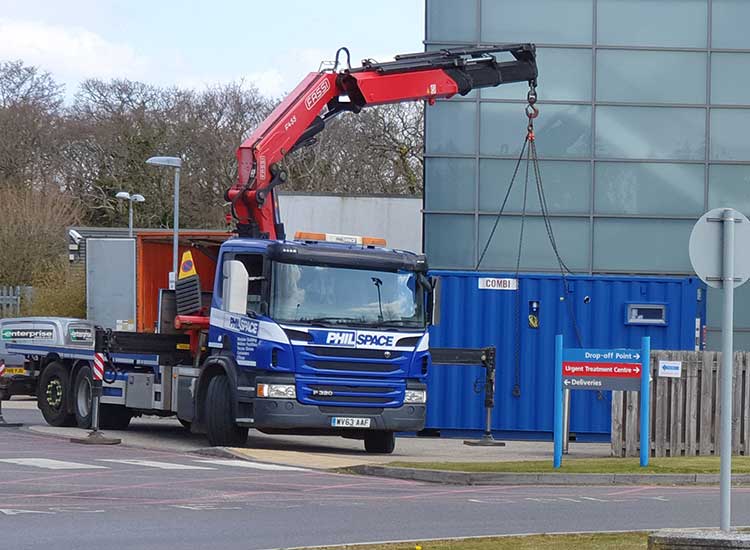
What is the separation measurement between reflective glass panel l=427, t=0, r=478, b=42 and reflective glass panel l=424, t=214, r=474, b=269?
11.4 feet

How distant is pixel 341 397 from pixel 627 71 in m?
11.5

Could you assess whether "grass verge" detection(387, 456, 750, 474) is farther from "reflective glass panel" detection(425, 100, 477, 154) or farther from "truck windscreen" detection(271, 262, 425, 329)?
"reflective glass panel" detection(425, 100, 477, 154)

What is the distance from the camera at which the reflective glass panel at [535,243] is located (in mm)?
28531

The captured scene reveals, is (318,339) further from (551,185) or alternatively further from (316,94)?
(551,185)

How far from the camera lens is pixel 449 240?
94.2 ft

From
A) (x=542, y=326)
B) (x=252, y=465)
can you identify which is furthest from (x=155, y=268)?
(x=252, y=465)

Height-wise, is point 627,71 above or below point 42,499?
above

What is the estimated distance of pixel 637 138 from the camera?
28.7 metres

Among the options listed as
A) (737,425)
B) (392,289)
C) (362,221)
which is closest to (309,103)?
(392,289)

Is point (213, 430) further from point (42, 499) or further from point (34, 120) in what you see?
point (34, 120)

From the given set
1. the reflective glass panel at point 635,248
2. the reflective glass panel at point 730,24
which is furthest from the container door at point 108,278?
the reflective glass panel at point 730,24

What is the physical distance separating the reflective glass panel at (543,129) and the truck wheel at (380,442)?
345 inches

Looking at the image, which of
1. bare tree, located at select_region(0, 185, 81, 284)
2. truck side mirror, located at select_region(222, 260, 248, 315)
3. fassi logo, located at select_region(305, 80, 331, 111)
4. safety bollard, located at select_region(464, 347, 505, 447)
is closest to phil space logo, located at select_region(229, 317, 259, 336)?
truck side mirror, located at select_region(222, 260, 248, 315)

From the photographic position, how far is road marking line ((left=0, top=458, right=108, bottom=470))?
17109mm
